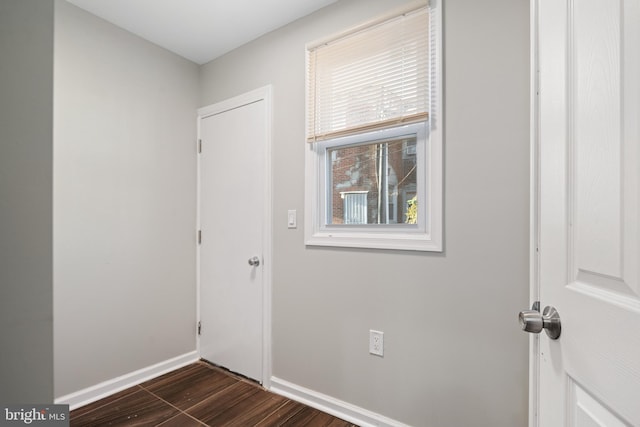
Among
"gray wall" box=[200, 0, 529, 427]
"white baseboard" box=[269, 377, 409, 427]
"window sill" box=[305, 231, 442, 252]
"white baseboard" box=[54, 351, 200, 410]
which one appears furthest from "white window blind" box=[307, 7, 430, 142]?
"white baseboard" box=[54, 351, 200, 410]

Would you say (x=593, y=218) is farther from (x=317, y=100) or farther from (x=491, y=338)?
(x=317, y=100)

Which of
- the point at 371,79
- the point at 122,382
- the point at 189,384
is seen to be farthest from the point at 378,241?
the point at 122,382

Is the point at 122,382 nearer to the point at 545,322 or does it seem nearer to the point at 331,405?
the point at 331,405

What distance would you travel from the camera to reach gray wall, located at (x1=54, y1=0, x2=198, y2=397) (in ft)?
5.78

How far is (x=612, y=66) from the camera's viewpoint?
49 cm

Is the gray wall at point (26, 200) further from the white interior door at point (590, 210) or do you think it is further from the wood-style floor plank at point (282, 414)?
the wood-style floor plank at point (282, 414)

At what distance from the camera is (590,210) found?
0.55 m

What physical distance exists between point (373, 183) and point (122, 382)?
216cm

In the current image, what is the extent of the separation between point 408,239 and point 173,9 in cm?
202

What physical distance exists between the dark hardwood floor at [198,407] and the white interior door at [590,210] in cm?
141

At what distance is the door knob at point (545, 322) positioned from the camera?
0.63 meters

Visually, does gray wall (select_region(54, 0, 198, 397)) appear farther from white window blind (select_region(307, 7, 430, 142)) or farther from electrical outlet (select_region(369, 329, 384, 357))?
electrical outlet (select_region(369, 329, 384, 357))

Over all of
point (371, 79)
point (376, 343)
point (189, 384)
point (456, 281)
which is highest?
point (371, 79)

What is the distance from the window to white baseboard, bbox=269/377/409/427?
0.93m
